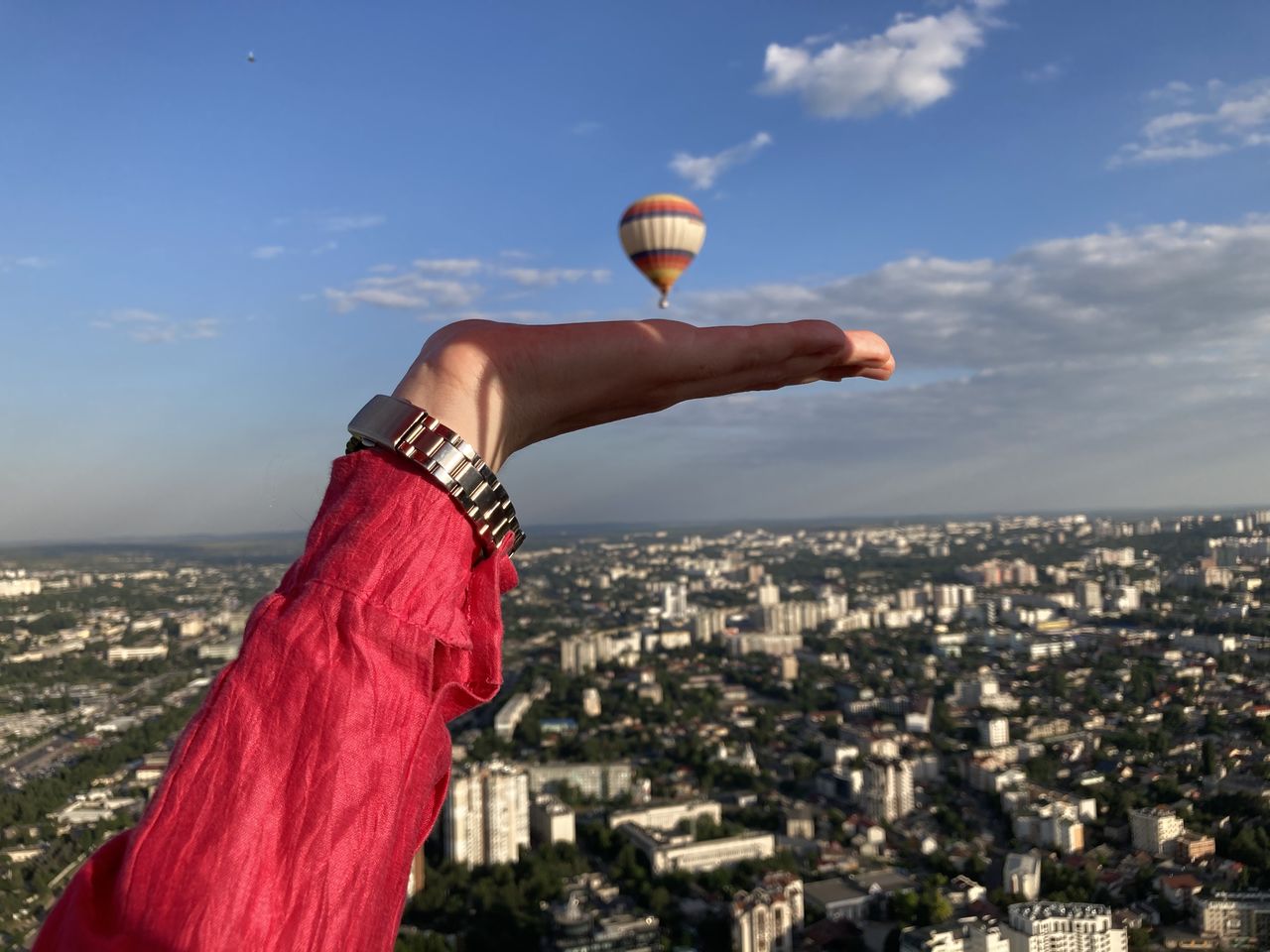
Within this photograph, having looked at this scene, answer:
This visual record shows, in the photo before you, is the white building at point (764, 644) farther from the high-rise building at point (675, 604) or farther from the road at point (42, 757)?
the road at point (42, 757)

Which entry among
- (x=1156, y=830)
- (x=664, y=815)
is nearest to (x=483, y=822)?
(x=664, y=815)

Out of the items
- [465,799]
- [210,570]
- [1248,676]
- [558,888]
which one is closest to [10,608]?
[210,570]

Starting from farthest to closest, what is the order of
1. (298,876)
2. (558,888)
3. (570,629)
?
(570,629), (558,888), (298,876)

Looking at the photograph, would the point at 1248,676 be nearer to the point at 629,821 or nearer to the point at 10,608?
the point at 629,821

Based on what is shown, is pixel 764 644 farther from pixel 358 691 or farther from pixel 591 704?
pixel 358 691

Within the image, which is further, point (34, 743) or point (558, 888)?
point (34, 743)

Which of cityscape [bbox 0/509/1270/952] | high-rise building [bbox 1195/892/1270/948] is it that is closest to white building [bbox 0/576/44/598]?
cityscape [bbox 0/509/1270/952]

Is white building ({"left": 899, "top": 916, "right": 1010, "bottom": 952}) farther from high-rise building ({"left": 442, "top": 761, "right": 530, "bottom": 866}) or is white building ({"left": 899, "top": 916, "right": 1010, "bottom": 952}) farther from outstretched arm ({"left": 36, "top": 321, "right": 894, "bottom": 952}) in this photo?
outstretched arm ({"left": 36, "top": 321, "right": 894, "bottom": 952})

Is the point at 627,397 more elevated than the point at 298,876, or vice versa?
the point at 627,397
